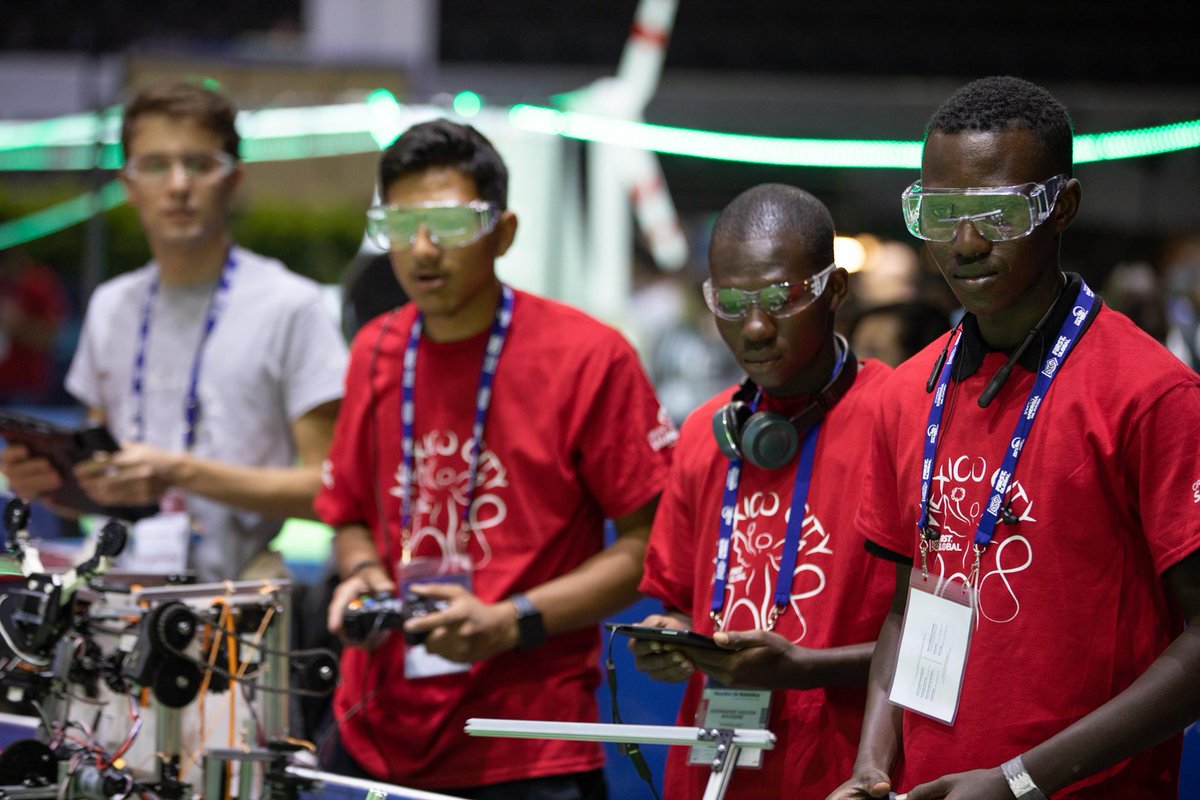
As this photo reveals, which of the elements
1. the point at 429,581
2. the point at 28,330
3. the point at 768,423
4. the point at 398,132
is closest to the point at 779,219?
the point at 768,423

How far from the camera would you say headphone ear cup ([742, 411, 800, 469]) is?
1998mm

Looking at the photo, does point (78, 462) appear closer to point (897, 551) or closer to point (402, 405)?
point (402, 405)

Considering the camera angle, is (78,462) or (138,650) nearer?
(138,650)

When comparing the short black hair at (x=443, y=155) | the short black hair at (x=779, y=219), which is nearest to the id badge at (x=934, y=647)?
the short black hair at (x=779, y=219)

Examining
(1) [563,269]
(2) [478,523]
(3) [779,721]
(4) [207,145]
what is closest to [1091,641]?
(3) [779,721]

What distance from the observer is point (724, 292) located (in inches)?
81.6

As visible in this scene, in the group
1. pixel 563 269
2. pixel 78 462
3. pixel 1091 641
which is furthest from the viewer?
pixel 563 269

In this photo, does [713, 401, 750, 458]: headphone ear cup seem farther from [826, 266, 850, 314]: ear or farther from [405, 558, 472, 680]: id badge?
[405, 558, 472, 680]: id badge

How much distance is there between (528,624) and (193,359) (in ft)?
3.70

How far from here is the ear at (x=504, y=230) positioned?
8.27 ft

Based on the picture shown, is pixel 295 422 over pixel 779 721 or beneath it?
over

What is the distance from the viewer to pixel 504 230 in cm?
254

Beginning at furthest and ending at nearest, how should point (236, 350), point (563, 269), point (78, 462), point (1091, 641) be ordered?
point (563, 269) → point (236, 350) → point (78, 462) → point (1091, 641)

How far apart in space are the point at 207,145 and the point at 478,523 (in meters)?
1.20
